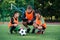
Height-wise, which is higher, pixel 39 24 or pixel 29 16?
pixel 29 16

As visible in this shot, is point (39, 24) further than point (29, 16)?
No

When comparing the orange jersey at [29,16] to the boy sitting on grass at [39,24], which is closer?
the boy sitting on grass at [39,24]

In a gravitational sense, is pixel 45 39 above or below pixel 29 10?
below

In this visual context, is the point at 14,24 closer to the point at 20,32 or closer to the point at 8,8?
the point at 20,32

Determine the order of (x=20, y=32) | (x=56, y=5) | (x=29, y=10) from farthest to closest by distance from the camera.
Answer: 1. (x=56, y=5)
2. (x=29, y=10)
3. (x=20, y=32)

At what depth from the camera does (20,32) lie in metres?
9.96

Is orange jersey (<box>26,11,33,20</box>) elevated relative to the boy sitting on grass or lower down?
elevated

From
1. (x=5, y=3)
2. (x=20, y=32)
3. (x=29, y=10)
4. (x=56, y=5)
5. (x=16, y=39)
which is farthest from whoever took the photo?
(x=56, y=5)

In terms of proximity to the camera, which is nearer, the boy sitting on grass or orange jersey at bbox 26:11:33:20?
the boy sitting on grass

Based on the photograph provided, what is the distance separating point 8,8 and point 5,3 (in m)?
1.63

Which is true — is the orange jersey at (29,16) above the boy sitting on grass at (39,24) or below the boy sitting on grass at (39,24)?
above

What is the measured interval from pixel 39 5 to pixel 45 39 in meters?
17.6

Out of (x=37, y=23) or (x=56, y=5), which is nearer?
(x=37, y=23)

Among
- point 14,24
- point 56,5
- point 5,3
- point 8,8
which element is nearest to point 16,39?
Answer: point 14,24
